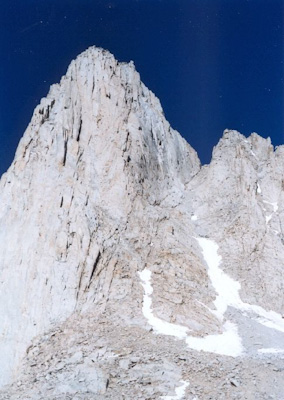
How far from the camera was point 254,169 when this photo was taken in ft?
167

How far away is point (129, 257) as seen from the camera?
36125 mm

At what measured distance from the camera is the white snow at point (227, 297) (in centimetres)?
3378

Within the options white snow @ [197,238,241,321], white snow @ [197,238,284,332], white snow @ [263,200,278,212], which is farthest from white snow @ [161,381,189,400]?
white snow @ [263,200,278,212]

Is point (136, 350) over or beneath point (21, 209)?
beneath

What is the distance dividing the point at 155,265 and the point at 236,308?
7956mm

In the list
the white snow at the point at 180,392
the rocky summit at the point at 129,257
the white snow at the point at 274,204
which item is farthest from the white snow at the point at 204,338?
the white snow at the point at 274,204

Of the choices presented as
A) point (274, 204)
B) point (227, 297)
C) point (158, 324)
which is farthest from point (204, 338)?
point (274, 204)

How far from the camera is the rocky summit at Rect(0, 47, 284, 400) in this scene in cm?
2425

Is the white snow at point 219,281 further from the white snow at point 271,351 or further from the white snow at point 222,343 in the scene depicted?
the white snow at point 271,351

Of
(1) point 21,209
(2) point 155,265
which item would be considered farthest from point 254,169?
(1) point 21,209

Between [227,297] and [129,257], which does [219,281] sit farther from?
[129,257]

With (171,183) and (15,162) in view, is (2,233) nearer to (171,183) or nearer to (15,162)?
(15,162)

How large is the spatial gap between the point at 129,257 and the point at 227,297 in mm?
9500

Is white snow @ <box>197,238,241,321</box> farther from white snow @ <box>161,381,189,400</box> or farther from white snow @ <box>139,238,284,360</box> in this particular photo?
white snow @ <box>161,381,189,400</box>
